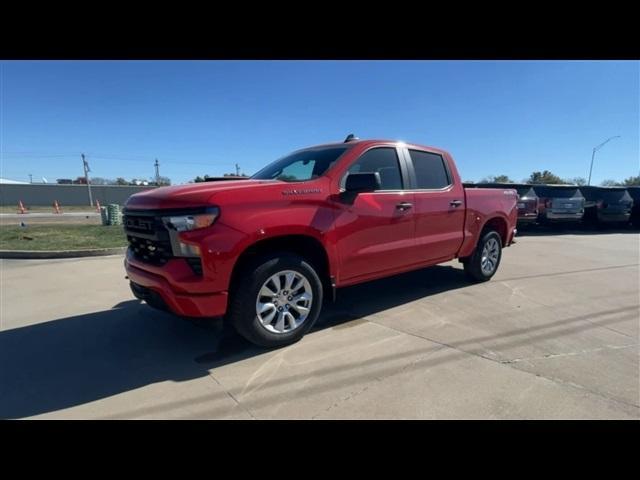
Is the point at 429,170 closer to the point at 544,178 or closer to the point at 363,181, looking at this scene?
the point at 363,181

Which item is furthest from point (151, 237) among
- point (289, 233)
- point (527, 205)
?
point (527, 205)

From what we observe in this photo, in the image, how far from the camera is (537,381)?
8.79 feet

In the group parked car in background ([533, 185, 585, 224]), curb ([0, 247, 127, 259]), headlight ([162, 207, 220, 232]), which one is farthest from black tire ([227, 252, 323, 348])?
parked car in background ([533, 185, 585, 224])

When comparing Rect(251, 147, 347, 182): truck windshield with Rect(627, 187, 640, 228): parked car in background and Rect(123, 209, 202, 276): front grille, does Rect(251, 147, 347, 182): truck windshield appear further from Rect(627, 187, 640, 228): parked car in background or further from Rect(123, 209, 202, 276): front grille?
Rect(627, 187, 640, 228): parked car in background

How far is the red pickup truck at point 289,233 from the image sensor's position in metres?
2.78

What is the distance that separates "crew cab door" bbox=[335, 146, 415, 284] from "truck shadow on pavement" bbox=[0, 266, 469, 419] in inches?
28.4

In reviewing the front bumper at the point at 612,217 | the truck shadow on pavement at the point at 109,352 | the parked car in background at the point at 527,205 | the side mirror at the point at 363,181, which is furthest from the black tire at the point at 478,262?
the front bumper at the point at 612,217

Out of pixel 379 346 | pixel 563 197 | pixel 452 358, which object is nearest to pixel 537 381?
pixel 452 358

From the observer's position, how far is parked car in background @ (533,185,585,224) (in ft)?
42.0

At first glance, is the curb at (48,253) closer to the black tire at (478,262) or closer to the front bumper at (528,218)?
the black tire at (478,262)

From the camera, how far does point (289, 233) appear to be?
3.12 m

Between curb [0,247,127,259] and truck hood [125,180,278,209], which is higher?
truck hood [125,180,278,209]

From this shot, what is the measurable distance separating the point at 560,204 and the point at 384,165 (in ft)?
39.5
